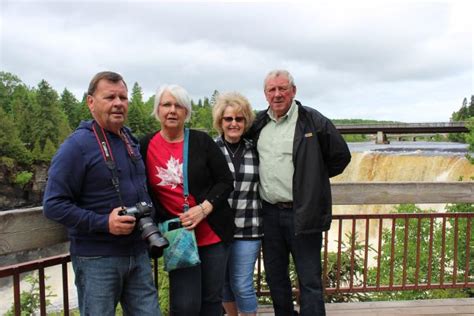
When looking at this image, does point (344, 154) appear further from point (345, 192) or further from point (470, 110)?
point (470, 110)

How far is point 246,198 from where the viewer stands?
2838mm

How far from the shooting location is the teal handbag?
2334 millimetres

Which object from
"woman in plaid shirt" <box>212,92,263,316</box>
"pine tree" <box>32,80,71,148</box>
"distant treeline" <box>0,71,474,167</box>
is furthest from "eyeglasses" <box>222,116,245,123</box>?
"pine tree" <box>32,80,71,148</box>

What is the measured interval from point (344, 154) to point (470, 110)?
87.5 meters

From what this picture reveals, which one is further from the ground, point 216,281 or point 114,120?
point 114,120

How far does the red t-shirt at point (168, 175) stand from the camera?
2385 mm

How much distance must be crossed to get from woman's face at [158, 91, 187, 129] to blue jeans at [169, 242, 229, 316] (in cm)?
82

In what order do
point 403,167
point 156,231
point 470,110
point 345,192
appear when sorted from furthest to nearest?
point 470,110 < point 403,167 < point 345,192 < point 156,231

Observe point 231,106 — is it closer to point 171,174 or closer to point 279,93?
point 279,93

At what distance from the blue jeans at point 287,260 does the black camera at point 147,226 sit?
1090 mm

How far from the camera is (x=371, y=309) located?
354cm

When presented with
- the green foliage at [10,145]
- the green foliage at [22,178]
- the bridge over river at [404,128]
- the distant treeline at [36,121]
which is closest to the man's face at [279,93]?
the distant treeline at [36,121]

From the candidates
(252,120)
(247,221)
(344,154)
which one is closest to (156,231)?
(247,221)

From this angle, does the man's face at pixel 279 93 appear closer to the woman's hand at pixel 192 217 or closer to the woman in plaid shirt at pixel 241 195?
the woman in plaid shirt at pixel 241 195
